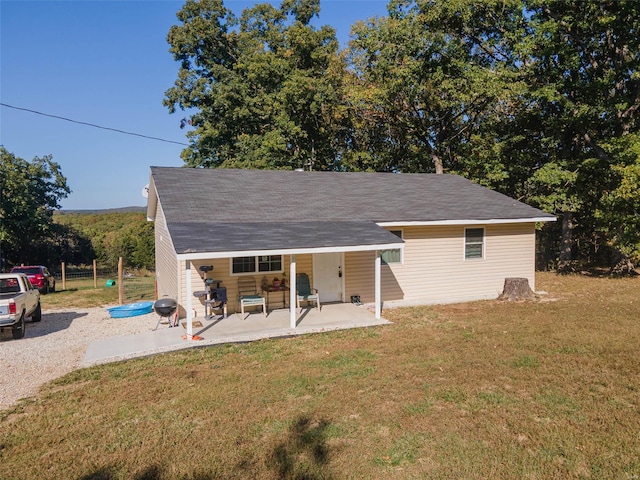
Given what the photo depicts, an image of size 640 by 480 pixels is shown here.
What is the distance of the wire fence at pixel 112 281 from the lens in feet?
51.0

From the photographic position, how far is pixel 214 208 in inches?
454

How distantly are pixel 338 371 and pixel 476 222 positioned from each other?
7.94 metres

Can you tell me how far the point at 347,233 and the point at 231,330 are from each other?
3.76m

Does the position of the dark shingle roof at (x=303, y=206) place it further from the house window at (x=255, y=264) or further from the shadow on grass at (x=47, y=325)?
the shadow on grass at (x=47, y=325)

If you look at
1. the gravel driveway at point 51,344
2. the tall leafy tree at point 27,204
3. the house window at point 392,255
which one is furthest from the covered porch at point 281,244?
the tall leafy tree at point 27,204

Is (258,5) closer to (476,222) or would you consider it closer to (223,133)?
(223,133)

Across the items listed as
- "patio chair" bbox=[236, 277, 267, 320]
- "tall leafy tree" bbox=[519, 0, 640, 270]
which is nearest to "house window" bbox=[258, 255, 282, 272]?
"patio chair" bbox=[236, 277, 267, 320]

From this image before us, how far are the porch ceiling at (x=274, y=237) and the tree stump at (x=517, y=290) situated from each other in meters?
4.96

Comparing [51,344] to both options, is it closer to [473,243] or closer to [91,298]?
[91,298]

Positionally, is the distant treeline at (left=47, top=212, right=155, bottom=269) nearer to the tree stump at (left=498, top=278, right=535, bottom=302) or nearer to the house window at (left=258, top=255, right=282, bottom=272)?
the house window at (left=258, top=255, right=282, bottom=272)

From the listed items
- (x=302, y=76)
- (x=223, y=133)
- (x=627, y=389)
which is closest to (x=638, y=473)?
(x=627, y=389)

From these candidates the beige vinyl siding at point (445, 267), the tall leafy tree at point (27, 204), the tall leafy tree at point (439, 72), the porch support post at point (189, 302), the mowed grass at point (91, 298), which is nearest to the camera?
the porch support post at point (189, 302)

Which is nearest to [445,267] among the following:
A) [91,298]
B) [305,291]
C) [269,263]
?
[305,291]

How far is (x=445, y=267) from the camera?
43.8 feet
